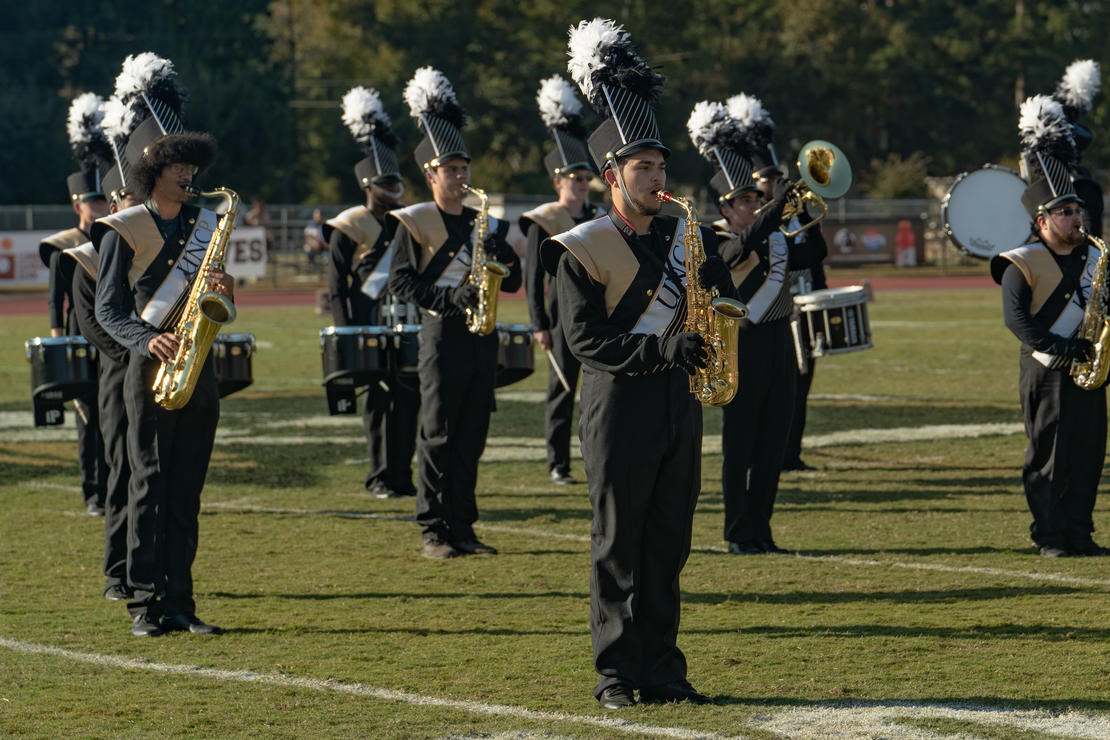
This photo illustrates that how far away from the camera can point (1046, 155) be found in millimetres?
9125

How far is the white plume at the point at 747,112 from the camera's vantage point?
1000 cm

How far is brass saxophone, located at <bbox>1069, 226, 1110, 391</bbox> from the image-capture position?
342 inches

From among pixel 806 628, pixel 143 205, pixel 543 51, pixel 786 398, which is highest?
pixel 543 51

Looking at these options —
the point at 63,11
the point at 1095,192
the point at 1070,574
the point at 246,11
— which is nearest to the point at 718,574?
the point at 1070,574

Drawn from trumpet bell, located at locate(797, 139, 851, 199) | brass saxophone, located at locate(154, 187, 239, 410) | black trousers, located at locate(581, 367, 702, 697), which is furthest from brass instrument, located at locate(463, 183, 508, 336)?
black trousers, located at locate(581, 367, 702, 697)

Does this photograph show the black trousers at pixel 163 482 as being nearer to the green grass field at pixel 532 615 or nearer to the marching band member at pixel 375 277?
the green grass field at pixel 532 615

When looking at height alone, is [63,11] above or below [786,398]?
above

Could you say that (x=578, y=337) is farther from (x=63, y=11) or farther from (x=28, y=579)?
(x=63, y=11)

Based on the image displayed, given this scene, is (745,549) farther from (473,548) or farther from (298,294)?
(298,294)

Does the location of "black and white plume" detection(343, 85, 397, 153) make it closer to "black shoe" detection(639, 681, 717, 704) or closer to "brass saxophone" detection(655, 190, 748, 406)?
"brass saxophone" detection(655, 190, 748, 406)

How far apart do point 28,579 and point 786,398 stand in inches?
156

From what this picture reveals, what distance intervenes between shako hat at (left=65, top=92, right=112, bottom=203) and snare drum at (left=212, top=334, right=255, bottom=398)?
2730 mm

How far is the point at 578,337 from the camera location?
600cm

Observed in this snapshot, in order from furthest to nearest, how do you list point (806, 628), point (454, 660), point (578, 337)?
point (806, 628) → point (454, 660) → point (578, 337)
